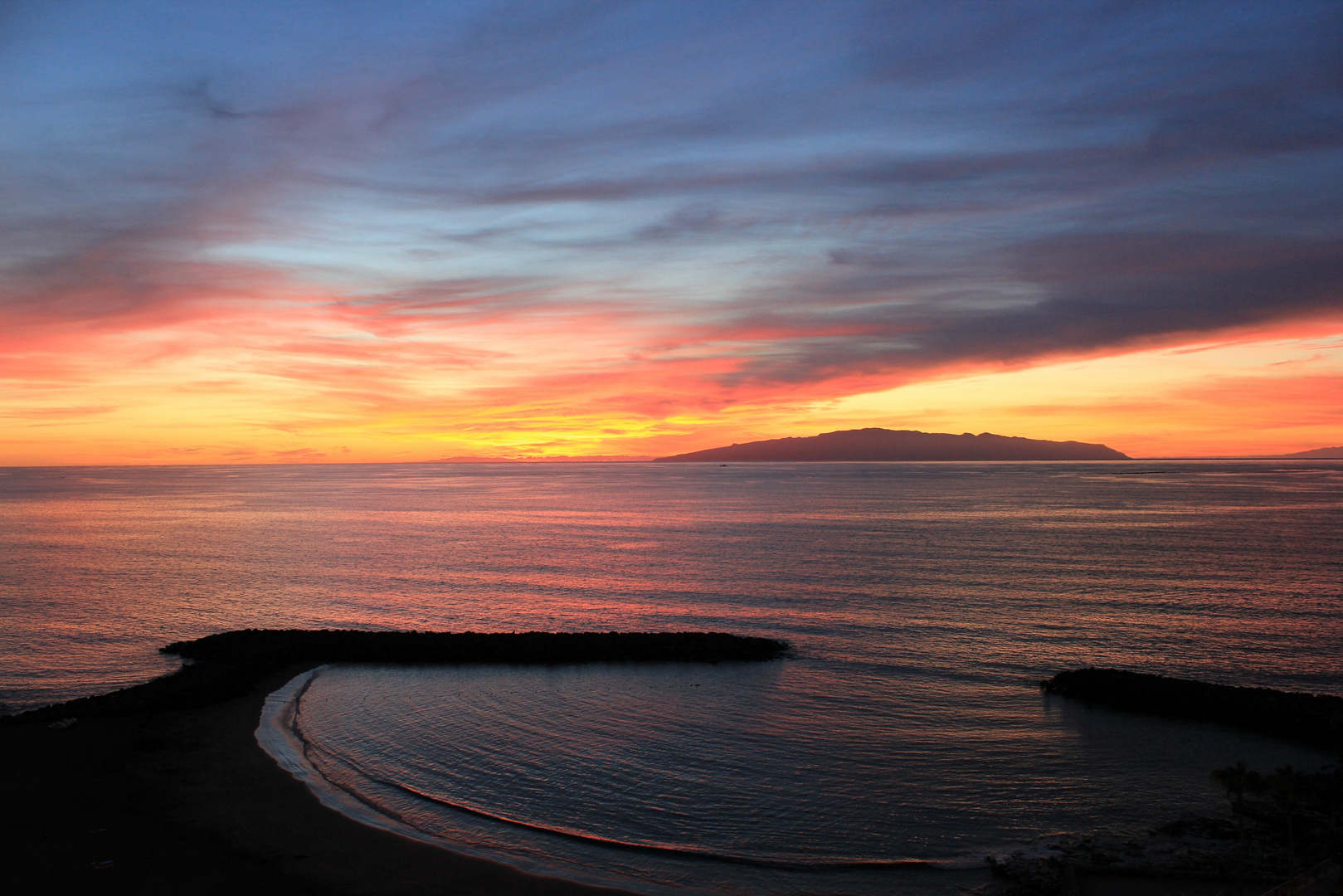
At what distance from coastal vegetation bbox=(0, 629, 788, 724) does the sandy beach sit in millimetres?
8613

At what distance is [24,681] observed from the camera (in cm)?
3055

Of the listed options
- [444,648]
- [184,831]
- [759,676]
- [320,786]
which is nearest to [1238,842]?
[759,676]

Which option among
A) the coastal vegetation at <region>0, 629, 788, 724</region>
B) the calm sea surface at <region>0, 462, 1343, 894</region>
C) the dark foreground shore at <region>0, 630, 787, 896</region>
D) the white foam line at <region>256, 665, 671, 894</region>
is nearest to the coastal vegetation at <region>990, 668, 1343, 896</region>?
the calm sea surface at <region>0, 462, 1343, 894</region>

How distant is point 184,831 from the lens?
16.9 metres

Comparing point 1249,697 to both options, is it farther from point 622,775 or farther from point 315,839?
point 315,839

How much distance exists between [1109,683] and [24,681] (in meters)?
41.6

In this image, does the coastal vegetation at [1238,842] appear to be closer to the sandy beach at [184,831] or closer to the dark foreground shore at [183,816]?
the dark foreground shore at [183,816]

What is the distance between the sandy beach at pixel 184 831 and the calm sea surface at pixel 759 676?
1430 mm

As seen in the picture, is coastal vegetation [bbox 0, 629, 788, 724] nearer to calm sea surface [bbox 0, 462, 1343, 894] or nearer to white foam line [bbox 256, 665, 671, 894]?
calm sea surface [bbox 0, 462, 1343, 894]

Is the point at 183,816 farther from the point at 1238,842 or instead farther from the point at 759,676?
the point at 1238,842

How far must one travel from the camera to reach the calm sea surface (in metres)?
18.3

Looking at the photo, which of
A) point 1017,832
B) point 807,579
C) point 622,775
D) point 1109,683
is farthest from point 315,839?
point 807,579

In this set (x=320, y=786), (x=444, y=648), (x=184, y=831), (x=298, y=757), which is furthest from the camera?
(x=444, y=648)

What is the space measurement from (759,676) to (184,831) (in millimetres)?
20291
